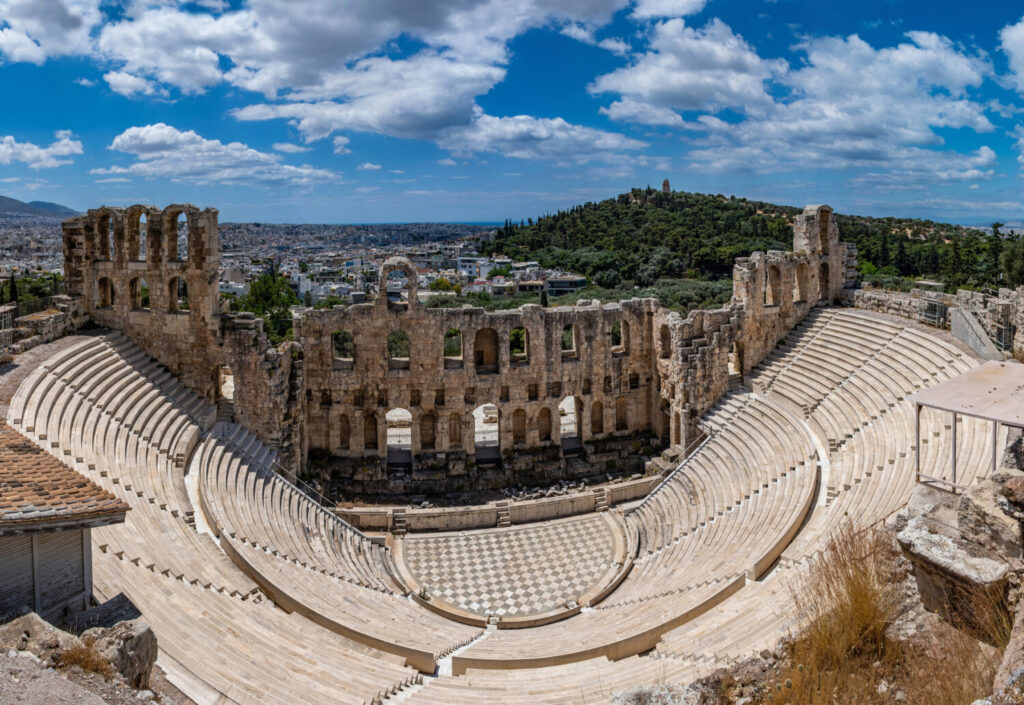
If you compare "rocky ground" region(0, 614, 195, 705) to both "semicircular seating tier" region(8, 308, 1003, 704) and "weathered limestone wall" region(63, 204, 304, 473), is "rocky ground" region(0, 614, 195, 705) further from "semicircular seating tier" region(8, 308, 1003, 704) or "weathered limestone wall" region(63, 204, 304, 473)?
"weathered limestone wall" region(63, 204, 304, 473)

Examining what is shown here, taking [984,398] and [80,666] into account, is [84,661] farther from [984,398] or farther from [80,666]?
[984,398]

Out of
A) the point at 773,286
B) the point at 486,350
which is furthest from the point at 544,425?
the point at 773,286

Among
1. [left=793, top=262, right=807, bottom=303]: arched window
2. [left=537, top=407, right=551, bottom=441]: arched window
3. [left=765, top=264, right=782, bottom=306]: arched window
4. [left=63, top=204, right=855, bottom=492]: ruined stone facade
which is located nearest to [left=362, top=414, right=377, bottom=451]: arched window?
[left=63, top=204, right=855, bottom=492]: ruined stone facade

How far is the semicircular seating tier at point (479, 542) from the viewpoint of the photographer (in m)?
12.8

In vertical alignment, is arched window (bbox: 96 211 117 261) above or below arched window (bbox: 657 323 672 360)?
above

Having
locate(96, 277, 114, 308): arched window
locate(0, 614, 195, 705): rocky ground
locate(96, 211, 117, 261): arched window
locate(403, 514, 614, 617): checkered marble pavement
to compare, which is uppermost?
locate(96, 211, 117, 261): arched window

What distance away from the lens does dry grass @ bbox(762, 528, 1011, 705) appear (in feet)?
24.5

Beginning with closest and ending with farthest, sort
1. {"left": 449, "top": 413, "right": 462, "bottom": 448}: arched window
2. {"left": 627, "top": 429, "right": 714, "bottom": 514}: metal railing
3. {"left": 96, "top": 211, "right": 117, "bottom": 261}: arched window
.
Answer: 1. {"left": 627, "top": 429, "right": 714, "bottom": 514}: metal railing
2. {"left": 96, "top": 211, "right": 117, "bottom": 261}: arched window
3. {"left": 449, "top": 413, "right": 462, "bottom": 448}: arched window

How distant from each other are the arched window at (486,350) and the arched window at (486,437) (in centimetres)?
158

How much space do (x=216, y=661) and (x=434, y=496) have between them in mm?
15190

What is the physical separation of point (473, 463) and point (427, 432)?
231cm

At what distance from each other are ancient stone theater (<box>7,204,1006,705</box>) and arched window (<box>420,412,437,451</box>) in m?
0.13

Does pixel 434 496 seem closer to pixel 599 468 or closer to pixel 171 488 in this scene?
pixel 599 468

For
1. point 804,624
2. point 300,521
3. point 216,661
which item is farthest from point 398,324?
point 804,624
